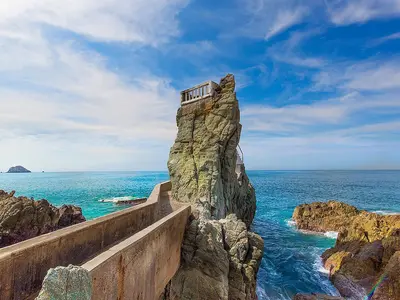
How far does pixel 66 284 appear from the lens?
3.59 metres

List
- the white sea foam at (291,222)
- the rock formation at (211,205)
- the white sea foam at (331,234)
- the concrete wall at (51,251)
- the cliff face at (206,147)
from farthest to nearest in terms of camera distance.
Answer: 1. the white sea foam at (291,222)
2. the white sea foam at (331,234)
3. the cliff face at (206,147)
4. the rock formation at (211,205)
5. the concrete wall at (51,251)

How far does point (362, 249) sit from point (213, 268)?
13.9 metres

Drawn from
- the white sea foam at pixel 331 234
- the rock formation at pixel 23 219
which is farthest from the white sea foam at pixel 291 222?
the rock formation at pixel 23 219

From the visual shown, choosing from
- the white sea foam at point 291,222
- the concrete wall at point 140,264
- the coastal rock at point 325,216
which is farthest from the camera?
the white sea foam at point 291,222

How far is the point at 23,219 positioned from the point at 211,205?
54.7ft

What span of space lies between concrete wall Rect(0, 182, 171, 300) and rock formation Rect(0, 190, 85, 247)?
16438 millimetres

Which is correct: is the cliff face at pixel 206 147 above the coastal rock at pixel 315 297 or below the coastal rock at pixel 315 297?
above

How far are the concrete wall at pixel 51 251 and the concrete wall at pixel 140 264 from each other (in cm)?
162

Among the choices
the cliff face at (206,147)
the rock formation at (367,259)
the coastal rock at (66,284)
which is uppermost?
the cliff face at (206,147)

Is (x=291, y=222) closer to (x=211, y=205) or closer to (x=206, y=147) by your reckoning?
(x=211, y=205)

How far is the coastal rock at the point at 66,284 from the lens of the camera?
3.46 m

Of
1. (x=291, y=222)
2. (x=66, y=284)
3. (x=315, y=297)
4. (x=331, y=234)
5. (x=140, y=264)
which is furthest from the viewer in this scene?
(x=291, y=222)

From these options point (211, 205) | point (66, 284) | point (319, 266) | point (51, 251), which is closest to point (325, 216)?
point (319, 266)

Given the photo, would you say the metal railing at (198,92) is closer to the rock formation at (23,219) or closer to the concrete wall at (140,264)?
the concrete wall at (140,264)
